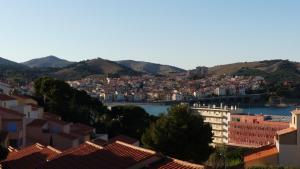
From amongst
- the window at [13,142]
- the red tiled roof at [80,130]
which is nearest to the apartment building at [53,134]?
the red tiled roof at [80,130]

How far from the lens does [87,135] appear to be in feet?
102

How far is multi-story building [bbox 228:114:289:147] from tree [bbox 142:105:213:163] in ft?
160

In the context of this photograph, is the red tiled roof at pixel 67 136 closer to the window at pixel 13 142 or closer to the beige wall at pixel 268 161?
the window at pixel 13 142

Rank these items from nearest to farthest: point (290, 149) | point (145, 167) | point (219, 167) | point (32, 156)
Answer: point (145, 167) < point (219, 167) < point (32, 156) < point (290, 149)

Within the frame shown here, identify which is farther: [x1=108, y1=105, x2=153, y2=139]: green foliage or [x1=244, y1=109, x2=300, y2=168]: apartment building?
[x1=108, y1=105, x2=153, y2=139]: green foliage

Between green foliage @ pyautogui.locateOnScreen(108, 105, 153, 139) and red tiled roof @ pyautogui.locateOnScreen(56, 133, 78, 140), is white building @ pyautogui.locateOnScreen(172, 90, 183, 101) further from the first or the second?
red tiled roof @ pyautogui.locateOnScreen(56, 133, 78, 140)

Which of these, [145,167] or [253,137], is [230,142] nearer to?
[253,137]

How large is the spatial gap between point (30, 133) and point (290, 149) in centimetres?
1609

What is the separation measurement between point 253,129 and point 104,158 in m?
68.2

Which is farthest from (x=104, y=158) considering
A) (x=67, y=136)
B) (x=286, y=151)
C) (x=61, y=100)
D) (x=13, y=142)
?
(x=61, y=100)

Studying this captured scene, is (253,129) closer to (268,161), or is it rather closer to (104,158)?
(268,161)

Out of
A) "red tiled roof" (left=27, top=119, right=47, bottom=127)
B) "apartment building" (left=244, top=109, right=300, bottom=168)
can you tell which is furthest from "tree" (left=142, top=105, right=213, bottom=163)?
"red tiled roof" (left=27, top=119, right=47, bottom=127)

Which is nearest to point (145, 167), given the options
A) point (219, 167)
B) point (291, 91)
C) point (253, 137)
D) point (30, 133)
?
point (219, 167)

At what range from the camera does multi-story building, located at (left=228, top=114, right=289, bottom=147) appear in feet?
240
